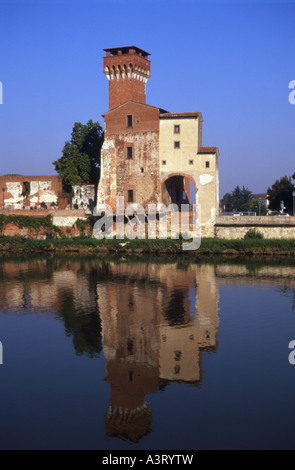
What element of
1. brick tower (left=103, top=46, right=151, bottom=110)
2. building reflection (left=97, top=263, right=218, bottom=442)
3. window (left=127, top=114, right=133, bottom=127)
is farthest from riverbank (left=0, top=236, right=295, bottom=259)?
brick tower (left=103, top=46, right=151, bottom=110)

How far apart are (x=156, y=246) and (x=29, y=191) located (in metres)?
12.1

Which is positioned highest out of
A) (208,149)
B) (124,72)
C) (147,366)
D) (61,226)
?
(124,72)

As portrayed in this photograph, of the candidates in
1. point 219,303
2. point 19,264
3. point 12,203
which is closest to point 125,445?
point 219,303

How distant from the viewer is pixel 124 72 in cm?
3550

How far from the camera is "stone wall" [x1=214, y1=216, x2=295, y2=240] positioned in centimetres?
3195

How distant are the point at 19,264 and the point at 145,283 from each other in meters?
9.37

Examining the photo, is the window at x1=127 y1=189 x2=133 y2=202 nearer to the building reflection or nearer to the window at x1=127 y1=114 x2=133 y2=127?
the window at x1=127 y1=114 x2=133 y2=127

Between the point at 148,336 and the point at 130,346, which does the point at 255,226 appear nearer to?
the point at 148,336

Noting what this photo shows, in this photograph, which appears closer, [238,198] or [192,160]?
[192,160]

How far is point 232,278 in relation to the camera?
2242 cm

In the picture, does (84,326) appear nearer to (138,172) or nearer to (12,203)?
(138,172)

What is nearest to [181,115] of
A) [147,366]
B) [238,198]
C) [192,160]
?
[192,160]

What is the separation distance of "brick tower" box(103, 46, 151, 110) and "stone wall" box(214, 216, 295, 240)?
1052 cm
